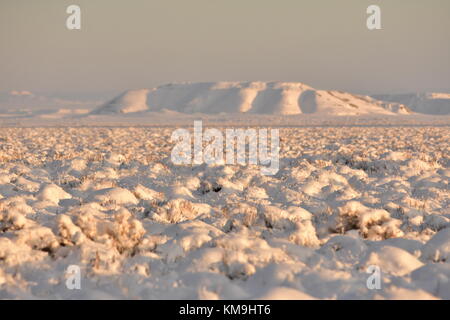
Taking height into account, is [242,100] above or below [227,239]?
above

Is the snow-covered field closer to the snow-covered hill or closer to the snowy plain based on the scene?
the snowy plain

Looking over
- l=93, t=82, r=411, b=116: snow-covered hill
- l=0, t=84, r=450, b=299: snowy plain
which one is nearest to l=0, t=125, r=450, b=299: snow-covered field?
l=0, t=84, r=450, b=299: snowy plain

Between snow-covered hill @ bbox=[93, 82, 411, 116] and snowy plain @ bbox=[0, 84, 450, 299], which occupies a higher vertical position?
snow-covered hill @ bbox=[93, 82, 411, 116]

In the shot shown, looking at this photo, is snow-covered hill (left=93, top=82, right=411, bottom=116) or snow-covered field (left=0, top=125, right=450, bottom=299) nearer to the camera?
snow-covered field (left=0, top=125, right=450, bottom=299)

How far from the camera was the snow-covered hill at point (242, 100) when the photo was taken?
90.6 meters

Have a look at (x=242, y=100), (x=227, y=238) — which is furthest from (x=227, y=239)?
(x=242, y=100)

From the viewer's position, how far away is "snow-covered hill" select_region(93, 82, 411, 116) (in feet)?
297

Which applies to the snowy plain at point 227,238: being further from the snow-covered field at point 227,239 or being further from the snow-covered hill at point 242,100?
the snow-covered hill at point 242,100

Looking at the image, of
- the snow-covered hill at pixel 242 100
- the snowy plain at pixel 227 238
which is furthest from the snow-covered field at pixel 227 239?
the snow-covered hill at pixel 242 100

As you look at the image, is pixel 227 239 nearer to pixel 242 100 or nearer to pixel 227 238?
pixel 227 238

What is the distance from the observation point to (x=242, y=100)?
9669cm

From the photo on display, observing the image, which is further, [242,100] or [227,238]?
[242,100]

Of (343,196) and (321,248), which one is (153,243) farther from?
(343,196)

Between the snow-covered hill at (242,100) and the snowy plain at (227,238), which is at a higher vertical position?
the snow-covered hill at (242,100)
